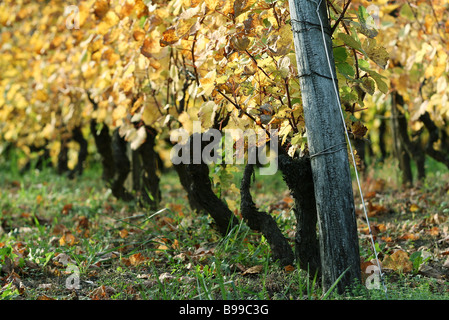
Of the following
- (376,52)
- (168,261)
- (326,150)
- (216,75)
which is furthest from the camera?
(168,261)

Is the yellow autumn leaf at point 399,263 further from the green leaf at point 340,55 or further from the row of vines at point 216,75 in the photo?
the green leaf at point 340,55

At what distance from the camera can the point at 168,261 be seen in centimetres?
262

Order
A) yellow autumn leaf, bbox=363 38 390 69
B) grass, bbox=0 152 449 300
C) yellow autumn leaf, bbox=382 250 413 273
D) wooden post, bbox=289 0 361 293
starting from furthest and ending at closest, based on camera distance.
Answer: yellow autumn leaf, bbox=382 250 413 273, grass, bbox=0 152 449 300, yellow autumn leaf, bbox=363 38 390 69, wooden post, bbox=289 0 361 293

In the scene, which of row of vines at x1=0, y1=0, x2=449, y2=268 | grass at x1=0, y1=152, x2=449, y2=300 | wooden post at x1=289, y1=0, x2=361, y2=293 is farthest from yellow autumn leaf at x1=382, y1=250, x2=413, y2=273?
wooden post at x1=289, y1=0, x2=361, y2=293

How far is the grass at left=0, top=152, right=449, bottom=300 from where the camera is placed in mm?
2143

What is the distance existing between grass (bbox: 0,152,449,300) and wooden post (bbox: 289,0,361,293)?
12 cm

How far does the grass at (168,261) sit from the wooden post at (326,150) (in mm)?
124

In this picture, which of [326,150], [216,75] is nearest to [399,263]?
Result: [326,150]

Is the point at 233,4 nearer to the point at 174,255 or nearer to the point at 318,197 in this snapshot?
the point at 318,197

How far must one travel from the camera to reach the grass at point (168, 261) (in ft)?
7.03

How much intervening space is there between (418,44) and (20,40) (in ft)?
16.5

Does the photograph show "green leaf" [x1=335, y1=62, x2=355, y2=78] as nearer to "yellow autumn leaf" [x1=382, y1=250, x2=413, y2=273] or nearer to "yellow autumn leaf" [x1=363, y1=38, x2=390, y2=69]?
"yellow autumn leaf" [x1=363, y1=38, x2=390, y2=69]

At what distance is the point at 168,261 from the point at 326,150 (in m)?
1.13

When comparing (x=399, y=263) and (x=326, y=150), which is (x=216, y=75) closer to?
(x=326, y=150)
